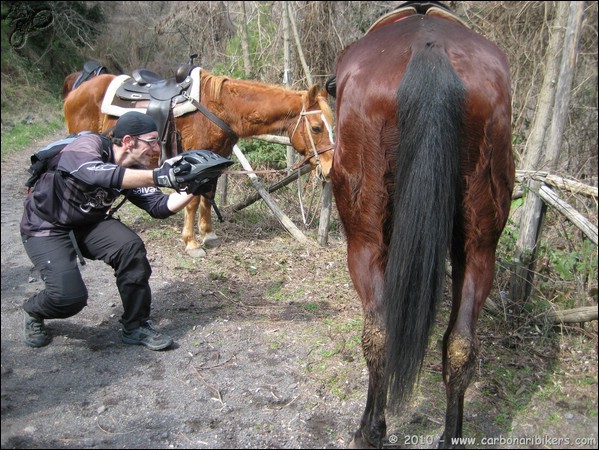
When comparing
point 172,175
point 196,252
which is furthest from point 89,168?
point 196,252

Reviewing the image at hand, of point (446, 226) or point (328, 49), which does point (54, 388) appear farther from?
point (328, 49)

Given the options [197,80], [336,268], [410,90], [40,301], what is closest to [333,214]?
[336,268]

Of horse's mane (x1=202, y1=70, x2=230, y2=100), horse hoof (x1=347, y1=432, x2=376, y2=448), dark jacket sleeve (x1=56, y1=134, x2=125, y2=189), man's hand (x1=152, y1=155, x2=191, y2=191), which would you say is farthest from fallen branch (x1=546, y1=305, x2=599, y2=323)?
horse's mane (x1=202, y1=70, x2=230, y2=100)

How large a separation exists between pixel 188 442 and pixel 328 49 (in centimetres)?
705

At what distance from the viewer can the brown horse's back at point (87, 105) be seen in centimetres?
637

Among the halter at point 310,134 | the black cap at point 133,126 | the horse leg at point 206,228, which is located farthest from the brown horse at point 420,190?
the horse leg at point 206,228

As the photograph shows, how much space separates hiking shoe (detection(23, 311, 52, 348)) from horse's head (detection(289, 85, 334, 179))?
10.4 feet

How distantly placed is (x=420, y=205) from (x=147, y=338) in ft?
7.96

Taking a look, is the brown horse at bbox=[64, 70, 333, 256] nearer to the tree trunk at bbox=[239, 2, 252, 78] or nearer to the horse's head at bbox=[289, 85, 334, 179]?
the horse's head at bbox=[289, 85, 334, 179]

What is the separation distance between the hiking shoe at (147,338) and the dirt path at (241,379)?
2.5 inches

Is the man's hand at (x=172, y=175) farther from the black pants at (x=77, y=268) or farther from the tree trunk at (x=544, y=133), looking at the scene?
the tree trunk at (x=544, y=133)

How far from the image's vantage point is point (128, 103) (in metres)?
6.04

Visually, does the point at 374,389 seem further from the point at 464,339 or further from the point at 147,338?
the point at 147,338

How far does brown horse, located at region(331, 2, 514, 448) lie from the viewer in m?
2.40
